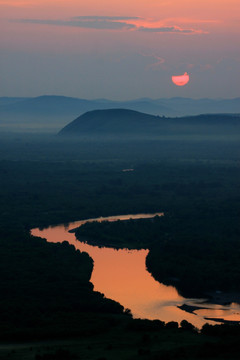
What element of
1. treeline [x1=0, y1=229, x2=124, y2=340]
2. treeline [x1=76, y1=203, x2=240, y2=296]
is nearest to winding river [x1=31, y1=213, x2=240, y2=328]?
treeline [x1=0, y1=229, x2=124, y2=340]

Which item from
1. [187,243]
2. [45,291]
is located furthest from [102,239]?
[45,291]

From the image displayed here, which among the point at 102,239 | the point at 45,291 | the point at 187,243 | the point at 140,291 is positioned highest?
the point at 102,239

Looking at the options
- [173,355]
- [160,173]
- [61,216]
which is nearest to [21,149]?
[160,173]

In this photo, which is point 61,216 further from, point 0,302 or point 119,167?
point 119,167

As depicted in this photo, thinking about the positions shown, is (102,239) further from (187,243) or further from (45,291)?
(45,291)

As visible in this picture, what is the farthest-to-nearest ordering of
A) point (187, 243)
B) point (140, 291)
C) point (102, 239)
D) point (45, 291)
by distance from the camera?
point (102, 239) < point (187, 243) < point (140, 291) < point (45, 291)
